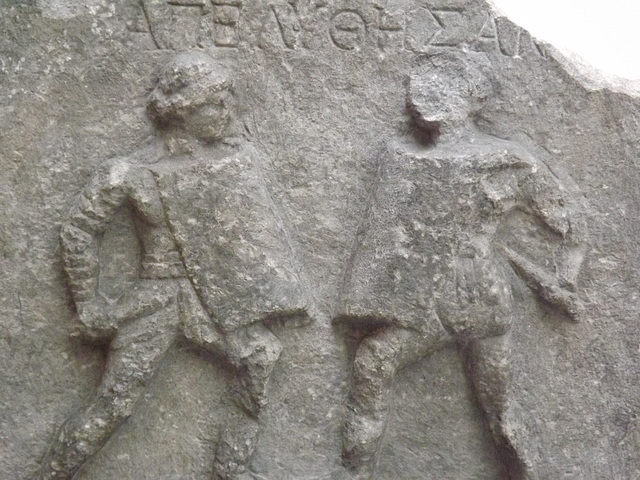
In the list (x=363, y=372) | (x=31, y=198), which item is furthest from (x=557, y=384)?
(x=31, y=198)

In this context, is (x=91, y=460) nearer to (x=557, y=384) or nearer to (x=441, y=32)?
(x=557, y=384)

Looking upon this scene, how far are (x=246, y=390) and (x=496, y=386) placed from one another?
71 centimetres

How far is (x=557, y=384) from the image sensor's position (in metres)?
2.77

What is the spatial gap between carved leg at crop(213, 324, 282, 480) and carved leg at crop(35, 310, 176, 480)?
8.1 inches

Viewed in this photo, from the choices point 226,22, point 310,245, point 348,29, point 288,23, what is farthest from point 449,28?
point 310,245

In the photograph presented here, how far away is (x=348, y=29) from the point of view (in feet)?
8.81

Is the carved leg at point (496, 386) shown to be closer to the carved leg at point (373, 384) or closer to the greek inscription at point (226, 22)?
the carved leg at point (373, 384)

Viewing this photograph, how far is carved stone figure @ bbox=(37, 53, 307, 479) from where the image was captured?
2.61 meters

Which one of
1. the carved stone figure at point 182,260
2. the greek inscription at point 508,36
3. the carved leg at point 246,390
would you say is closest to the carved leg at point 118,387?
the carved stone figure at point 182,260

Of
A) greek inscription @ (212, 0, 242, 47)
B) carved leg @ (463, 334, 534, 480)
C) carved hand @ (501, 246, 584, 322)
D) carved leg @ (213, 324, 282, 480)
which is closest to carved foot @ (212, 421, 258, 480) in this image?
carved leg @ (213, 324, 282, 480)

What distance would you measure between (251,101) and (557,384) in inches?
47.5

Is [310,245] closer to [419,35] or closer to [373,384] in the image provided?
[373,384]

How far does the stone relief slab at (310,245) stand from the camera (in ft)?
8.63

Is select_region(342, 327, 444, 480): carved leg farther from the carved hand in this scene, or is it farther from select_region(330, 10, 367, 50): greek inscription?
select_region(330, 10, 367, 50): greek inscription
